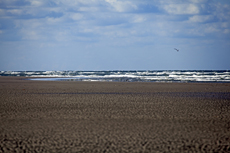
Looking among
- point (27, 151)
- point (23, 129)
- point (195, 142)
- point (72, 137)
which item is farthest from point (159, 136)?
point (23, 129)

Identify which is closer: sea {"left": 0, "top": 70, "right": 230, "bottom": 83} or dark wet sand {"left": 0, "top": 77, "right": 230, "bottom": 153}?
dark wet sand {"left": 0, "top": 77, "right": 230, "bottom": 153}

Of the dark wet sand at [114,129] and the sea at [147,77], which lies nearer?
the dark wet sand at [114,129]

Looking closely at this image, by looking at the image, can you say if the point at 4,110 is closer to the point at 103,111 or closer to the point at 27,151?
the point at 103,111

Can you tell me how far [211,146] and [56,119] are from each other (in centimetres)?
676

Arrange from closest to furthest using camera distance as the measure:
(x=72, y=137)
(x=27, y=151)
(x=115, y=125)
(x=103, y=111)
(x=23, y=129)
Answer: (x=27, y=151) → (x=72, y=137) → (x=23, y=129) → (x=115, y=125) → (x=103, y=111)

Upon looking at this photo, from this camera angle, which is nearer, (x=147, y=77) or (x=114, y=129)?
(x=114, y=129)

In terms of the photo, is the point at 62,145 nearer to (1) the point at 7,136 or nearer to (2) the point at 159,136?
(1) the point at 7,136

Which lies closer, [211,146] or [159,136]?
[211,146]

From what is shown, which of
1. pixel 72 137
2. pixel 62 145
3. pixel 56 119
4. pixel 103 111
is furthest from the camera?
pixel 103 111

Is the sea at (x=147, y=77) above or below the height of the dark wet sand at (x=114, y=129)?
above

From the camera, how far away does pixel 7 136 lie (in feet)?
28.2

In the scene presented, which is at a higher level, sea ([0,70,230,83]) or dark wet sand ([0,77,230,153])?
sea ([0,70,230,83])

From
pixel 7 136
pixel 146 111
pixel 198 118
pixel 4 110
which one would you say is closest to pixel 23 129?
pixel 7 136

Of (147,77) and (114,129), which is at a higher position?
(147,77)
